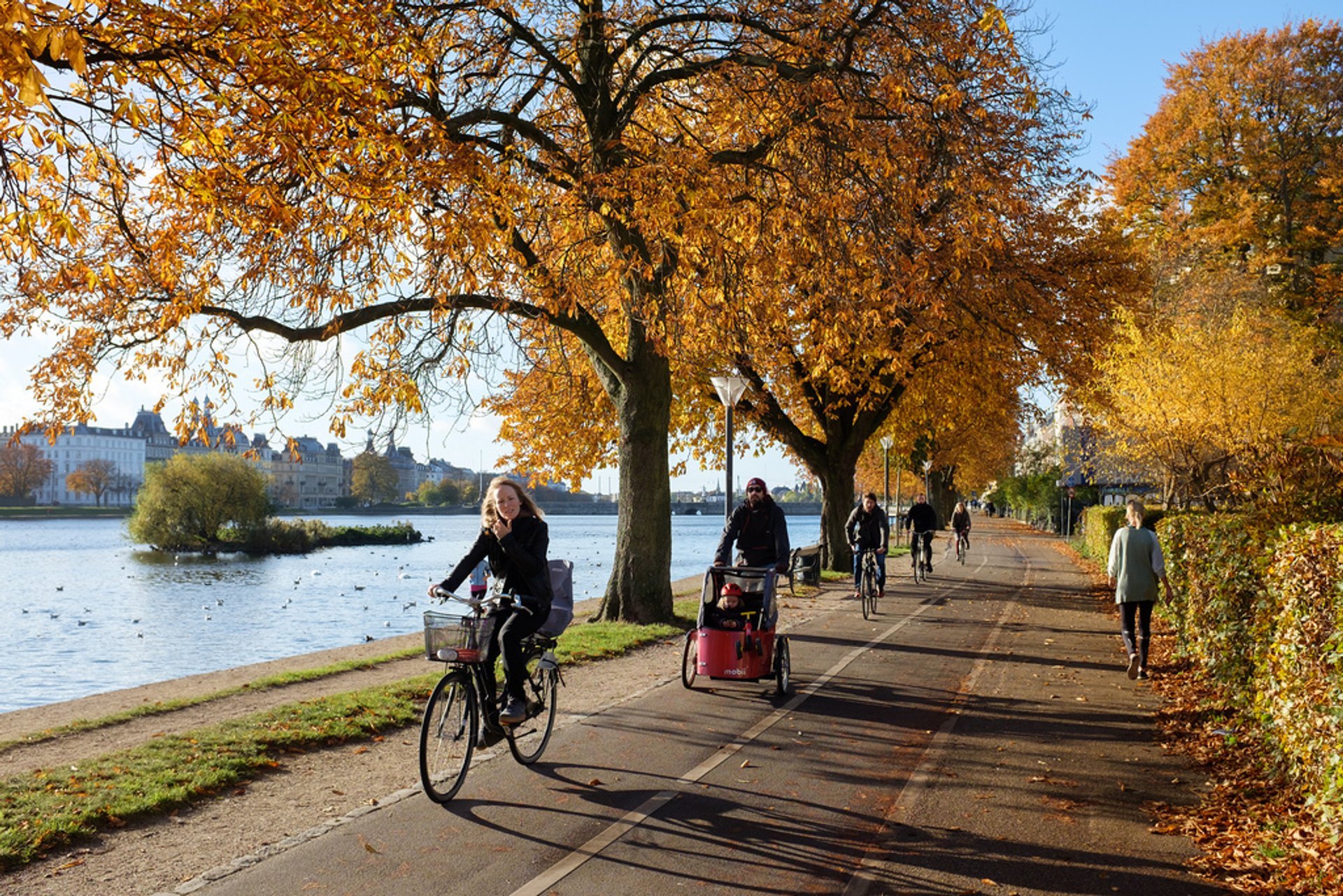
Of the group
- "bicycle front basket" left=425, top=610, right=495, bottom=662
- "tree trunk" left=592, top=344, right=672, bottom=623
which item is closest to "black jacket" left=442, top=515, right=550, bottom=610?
"bicycle front basket" left=425, top=610, right=495, bottom=662

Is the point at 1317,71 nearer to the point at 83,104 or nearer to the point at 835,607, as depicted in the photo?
the point at 835,607

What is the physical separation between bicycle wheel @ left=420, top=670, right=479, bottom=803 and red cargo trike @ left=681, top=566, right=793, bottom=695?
3614 mm

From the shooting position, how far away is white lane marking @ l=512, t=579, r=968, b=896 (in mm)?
5441

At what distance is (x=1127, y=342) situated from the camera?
2602 centimetres

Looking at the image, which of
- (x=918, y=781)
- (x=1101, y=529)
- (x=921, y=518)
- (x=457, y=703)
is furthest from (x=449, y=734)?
(x=1101, y=529)

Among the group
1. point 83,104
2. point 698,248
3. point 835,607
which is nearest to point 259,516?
point 835,607

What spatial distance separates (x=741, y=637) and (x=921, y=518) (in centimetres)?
1606

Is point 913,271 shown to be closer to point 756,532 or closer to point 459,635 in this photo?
point 756,532

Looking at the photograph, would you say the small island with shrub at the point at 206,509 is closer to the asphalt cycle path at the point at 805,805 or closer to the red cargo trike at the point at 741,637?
the red cargo trike at the point at 741,637

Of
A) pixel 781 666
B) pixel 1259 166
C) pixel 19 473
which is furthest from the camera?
pixel 19 473

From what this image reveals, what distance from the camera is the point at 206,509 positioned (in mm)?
65562

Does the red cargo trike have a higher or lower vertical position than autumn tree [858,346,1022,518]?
lower

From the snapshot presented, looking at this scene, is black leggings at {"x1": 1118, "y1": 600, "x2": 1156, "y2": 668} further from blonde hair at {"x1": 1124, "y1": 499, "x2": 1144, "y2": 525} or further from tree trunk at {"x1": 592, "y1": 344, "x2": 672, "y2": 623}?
tree trunk at {"x1": 592, "y1": 344, "x2": 672, "y2": 623}

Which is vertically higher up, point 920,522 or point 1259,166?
point 1259,166
